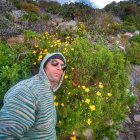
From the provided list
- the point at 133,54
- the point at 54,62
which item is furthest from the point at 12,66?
the point at 133,54

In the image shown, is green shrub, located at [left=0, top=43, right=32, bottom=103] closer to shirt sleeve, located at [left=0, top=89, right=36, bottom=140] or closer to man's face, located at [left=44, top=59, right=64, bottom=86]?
man's face, located at [left=44, top=59, right=64, bottom=86]

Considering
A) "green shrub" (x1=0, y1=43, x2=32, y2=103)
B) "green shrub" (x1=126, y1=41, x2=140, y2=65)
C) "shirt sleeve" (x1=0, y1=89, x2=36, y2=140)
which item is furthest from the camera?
"green shrub" (x1=126, y1=41, x2=140, y2=65)

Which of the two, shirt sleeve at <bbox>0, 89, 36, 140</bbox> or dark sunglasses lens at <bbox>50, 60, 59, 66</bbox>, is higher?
dark sunglasses lens at <bbox>50, 60, 59, 66</bbox>

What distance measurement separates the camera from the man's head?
360cm

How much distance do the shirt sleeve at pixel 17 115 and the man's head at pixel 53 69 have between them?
478mm

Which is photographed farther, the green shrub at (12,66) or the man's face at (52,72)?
the green shrub at (12,66)

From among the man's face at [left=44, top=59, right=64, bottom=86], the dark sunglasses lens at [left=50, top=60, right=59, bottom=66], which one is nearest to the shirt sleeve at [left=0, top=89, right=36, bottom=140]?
the man's face at [left=44, top=59, right=64, bottom=86]

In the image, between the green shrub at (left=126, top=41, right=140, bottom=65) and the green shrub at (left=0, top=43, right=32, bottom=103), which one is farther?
the green shrub at (left=126, top=41, right=140, bottom=65)

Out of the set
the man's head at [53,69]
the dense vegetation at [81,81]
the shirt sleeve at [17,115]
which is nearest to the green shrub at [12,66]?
the dense vegetation at [81,81]

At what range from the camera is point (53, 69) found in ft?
11.8

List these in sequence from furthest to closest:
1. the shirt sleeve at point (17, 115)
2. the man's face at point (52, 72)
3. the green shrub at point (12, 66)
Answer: the green shrub at point (12, 66) → the man's face at point (52, 72) → the shirt sleeve at point (17, 115)

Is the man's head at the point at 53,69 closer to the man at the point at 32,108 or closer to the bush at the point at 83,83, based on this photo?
the man at the point at 32,108

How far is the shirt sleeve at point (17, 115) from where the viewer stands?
2980 millimetres

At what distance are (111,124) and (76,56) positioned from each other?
4.20 feet
